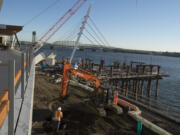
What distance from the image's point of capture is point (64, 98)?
16.9 m

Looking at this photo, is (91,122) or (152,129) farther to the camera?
(91,122)

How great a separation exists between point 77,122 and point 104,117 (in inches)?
97.3

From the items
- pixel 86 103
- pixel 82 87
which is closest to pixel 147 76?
pixel 82 87

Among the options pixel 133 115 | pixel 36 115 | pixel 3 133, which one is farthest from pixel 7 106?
pixel 133 115

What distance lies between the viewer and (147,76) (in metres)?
34.5

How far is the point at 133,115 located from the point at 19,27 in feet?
42.3

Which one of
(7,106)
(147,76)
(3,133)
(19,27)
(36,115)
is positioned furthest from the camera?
(147,76)

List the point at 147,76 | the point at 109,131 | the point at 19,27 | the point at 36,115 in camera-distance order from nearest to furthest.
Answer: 1. the point at 109,131
2. the point at 36,115
3. the point at 19,27
4. the point at 147,76

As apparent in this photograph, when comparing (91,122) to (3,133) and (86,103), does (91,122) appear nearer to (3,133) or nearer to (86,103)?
(86,103)

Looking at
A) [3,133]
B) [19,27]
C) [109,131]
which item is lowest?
[109,131]

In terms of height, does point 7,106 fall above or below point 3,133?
above

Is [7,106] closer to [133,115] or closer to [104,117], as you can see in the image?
[104,117]

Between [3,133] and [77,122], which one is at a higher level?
[3,133]

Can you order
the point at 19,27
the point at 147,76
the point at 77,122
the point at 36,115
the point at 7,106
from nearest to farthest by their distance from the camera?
1. the point at 7,106
2. the point at 77,122
3. the point at 36,115
4. the point at 19,27
5. the point at 147,76
